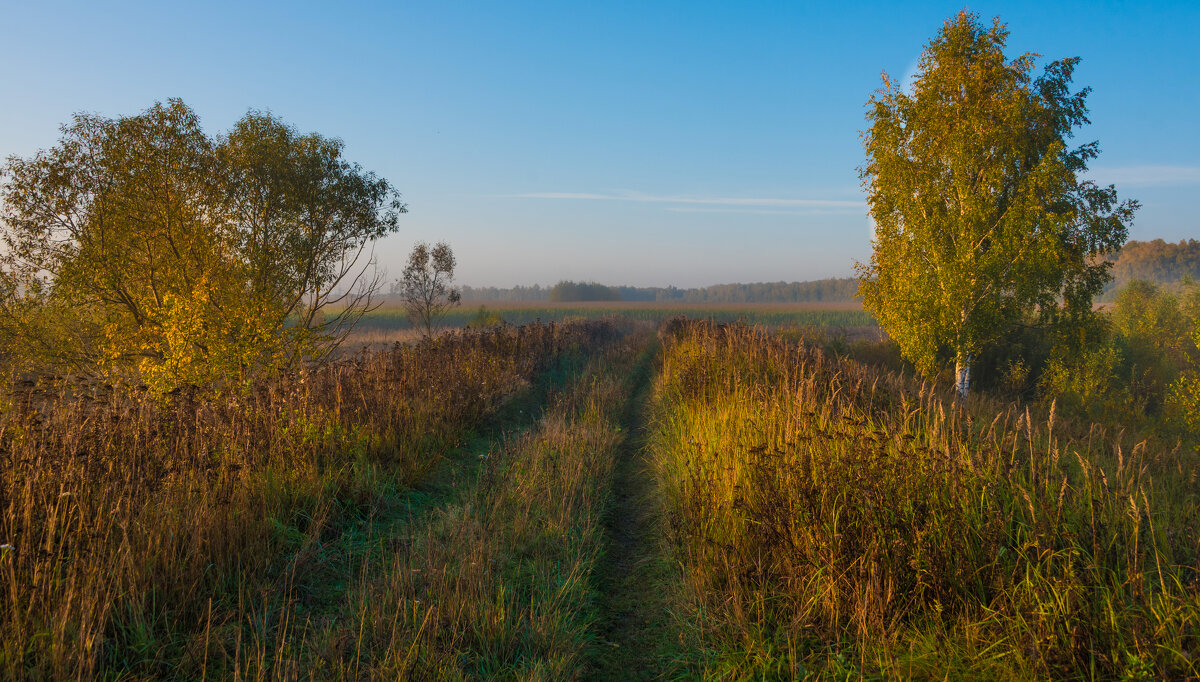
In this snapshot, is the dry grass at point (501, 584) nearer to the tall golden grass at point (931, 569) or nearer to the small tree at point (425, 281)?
the tall golden grass at point (931, 569)

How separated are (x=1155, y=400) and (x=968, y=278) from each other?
14.0m

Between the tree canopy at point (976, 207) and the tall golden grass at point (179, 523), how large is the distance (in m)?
15.2

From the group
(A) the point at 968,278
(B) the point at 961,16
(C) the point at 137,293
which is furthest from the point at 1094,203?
(C) the point at 137,293

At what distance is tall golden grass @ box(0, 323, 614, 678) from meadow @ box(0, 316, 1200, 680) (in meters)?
0.02

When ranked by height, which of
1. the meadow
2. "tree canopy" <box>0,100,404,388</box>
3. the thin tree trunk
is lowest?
the thin tree trunk

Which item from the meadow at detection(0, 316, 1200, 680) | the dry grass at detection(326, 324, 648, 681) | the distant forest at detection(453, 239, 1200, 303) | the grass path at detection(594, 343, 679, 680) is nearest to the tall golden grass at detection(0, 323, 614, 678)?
the meadow at detection(0, 316, 1200, 680)

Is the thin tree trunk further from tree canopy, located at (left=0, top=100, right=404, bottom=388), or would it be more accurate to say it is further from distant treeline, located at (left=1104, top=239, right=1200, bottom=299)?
distant treeline, located at (left=1104, top=239, right=1200, bottom=299)

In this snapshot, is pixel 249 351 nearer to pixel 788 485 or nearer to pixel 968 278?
pixel 788 485

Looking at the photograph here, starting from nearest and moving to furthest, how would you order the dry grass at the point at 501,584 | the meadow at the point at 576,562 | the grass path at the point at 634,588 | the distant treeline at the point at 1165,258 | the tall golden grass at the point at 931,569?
the tall golden grass at the point at 931,569 → the meadow at the point at 576,562 → the dry grass at the point at 501,584 → the grass path at the point at 634,588 → the distant treeline at the point at 1165,258

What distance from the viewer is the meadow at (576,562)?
2629 mm

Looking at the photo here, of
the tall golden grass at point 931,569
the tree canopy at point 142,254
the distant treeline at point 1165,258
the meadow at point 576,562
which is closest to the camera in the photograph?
the tall golden grass at point 931,569

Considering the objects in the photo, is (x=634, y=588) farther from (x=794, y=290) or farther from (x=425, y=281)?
(x=794, y=290)

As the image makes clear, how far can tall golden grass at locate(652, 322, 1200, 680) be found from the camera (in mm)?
2416

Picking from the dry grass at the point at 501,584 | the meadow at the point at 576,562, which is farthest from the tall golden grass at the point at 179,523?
the dry grass at the point at 501,584
